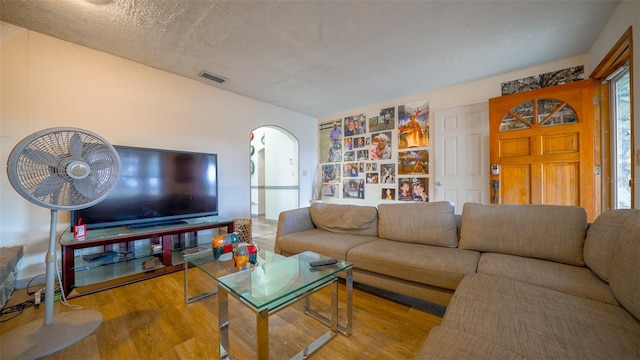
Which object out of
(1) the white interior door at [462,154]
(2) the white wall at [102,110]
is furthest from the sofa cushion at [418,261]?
(2) the white wall at [102,110]

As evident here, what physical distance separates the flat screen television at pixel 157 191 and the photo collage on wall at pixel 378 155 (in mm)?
2403

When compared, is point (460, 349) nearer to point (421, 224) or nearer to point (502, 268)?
point (502, 268)

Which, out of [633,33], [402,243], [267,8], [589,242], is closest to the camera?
[589,242]

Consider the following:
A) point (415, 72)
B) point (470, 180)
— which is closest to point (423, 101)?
point (415, 72)

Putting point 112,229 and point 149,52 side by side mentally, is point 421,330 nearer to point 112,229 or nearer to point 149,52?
point 112,229

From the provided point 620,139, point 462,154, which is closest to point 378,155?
point 462,154

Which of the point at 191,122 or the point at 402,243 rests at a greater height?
the point at 191,122

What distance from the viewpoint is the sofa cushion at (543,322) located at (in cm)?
76

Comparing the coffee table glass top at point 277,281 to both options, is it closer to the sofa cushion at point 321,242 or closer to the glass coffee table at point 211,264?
the glass coffee table at point 211,264

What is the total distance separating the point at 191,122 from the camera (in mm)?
3125

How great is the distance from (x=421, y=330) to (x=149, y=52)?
11.7 ft

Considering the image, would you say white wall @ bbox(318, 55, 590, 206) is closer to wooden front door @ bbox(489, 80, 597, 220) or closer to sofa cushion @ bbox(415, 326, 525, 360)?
wooden front door @ bbox(489, 80, 597, 220)

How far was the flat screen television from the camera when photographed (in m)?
2.32

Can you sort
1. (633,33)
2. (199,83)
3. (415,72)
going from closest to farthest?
(633,33), (415,72), (199,83)
